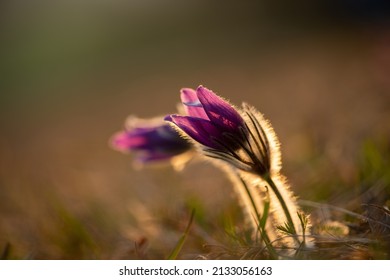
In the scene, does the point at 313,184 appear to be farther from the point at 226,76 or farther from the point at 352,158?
the point at 226,76

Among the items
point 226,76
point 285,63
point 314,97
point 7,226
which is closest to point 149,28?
point 226,76

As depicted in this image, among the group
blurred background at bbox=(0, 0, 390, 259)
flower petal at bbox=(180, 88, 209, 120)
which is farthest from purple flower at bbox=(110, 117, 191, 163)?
flower petal at bbox=(180, 88, 209, 120)

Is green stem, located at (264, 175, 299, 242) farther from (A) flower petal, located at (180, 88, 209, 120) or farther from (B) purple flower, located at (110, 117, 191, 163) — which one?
(B) purple flower, located at (110, 117, 191, 163)

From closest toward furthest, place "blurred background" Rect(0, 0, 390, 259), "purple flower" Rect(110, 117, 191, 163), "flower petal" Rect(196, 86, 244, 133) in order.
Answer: "flower petal" Rect(196, 86, 244, 133), "purple flower" Rect(110, 117, 191, 163), "blurred background" Rect(0, 0, 390, 259)

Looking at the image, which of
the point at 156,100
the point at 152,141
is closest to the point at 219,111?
the point at 152,141

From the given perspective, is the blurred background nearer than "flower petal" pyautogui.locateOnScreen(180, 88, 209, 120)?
No

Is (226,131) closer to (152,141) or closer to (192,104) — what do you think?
(192,104)

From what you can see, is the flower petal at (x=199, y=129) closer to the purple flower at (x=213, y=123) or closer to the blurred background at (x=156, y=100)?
the purple flower at (x=213, y=123)

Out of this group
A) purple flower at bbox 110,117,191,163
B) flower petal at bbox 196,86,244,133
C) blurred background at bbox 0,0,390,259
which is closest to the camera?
flower petal at bbox 196,86,244,133
